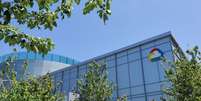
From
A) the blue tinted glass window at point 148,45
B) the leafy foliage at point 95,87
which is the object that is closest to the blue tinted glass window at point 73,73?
the blue tinted glass window at point 148,45

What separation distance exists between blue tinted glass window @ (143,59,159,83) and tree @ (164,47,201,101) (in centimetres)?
2020

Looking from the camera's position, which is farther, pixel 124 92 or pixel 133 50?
pixel 133 50

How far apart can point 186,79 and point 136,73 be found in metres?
24.5

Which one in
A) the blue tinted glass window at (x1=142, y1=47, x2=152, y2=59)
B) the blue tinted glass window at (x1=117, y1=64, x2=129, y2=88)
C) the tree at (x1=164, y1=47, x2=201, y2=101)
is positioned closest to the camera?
the tree at (x1=164, y1=47, x2=201, y2=101)

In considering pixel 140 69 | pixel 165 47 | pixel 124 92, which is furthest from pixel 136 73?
pixel 165 47

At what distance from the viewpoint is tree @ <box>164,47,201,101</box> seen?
1470cm

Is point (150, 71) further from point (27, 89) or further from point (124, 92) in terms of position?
point (27, 89)

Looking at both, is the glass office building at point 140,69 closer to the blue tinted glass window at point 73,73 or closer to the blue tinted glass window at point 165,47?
the blue tinted glass window at point 165,47

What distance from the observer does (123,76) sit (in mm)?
41250

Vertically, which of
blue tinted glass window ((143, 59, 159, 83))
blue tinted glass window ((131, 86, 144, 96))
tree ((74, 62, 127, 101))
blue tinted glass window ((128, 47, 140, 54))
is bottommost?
tree ((74, 62, 127, 101))

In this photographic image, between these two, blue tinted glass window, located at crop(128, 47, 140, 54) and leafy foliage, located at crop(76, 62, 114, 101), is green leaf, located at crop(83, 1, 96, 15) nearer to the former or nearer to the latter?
leafy foliage, located at crop(76, 62, 114, 101)

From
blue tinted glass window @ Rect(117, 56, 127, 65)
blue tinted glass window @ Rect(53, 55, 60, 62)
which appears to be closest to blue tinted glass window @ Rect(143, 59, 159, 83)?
blue tinted glass window @ Rect(117, 56, 127, 65)

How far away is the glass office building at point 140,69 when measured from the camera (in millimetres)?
37019

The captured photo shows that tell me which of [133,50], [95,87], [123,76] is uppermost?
[133,50]
